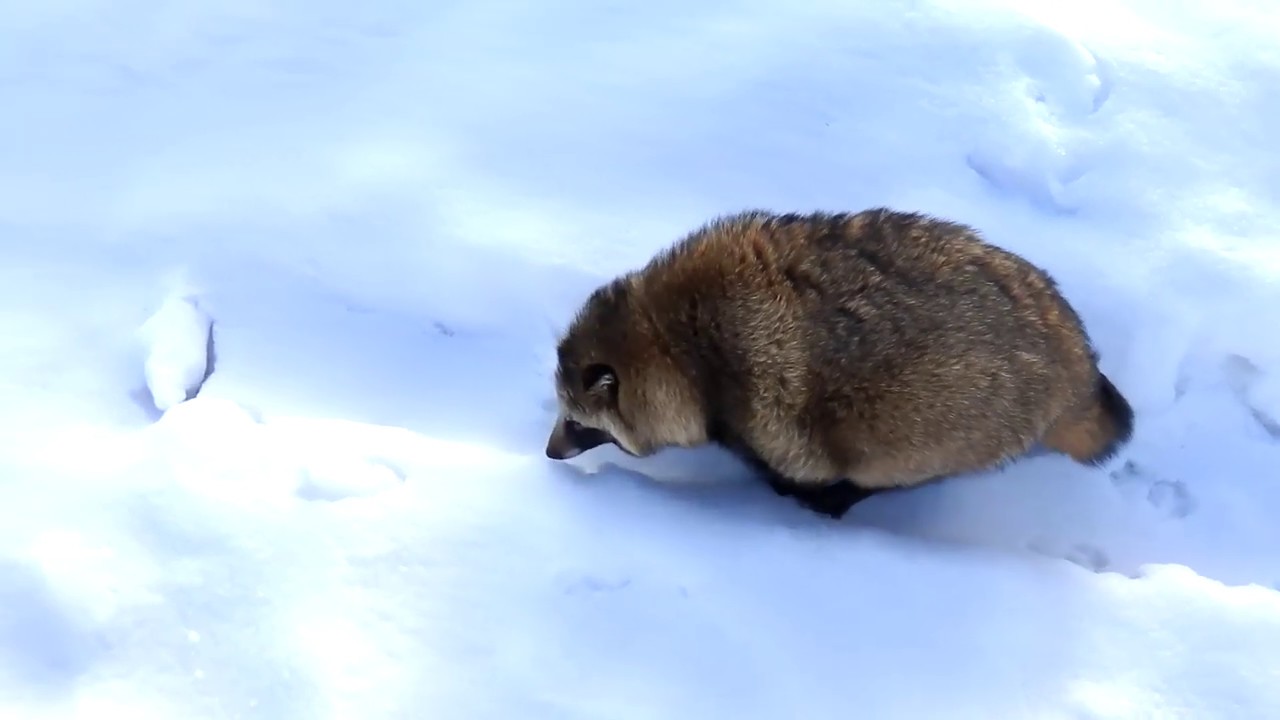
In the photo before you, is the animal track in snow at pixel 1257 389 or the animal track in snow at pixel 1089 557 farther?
the animal track in snow at pixel 1257 389

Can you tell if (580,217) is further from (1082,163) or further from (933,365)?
(1082,163)

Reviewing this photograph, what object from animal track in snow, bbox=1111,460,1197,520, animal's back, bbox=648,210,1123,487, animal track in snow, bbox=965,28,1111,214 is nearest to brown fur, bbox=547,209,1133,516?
animal's back, bbox=648,210,1123,487

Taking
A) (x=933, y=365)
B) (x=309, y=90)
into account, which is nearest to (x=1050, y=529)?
(x=933, y=365)

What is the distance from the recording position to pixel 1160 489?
12.0 ft

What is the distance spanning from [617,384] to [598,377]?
0.30ft

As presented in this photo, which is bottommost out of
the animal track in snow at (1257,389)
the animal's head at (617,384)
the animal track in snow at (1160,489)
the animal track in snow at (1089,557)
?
the animal track in snow at (1089,557)

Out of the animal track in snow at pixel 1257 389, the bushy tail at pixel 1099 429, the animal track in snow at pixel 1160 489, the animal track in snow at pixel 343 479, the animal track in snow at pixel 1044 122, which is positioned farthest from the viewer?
the animal track in snow at pixel 1044 122

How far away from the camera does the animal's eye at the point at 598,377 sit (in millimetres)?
3346

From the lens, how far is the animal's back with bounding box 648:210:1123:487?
123 inches

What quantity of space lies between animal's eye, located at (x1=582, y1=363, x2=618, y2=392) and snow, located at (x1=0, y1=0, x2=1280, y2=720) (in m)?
0.35

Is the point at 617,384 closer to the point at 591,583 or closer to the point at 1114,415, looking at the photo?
the point at 591,583

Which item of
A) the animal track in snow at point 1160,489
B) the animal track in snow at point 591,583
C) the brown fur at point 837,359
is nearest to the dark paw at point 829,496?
the brown fur at point 837,359

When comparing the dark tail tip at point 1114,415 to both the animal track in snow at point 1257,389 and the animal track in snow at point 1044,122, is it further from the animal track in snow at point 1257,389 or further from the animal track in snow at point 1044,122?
the animal track in snow at point 1044,122

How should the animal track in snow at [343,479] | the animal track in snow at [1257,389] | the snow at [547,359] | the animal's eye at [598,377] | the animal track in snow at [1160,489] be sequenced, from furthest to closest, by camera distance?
1. the animal track in snow at [1257,389]
2. the animal track in snow at [1160,489]
3. the animal's eye at [598,377]
4. the animal track in snow at [343,479]
5. the snow at [547,359]
